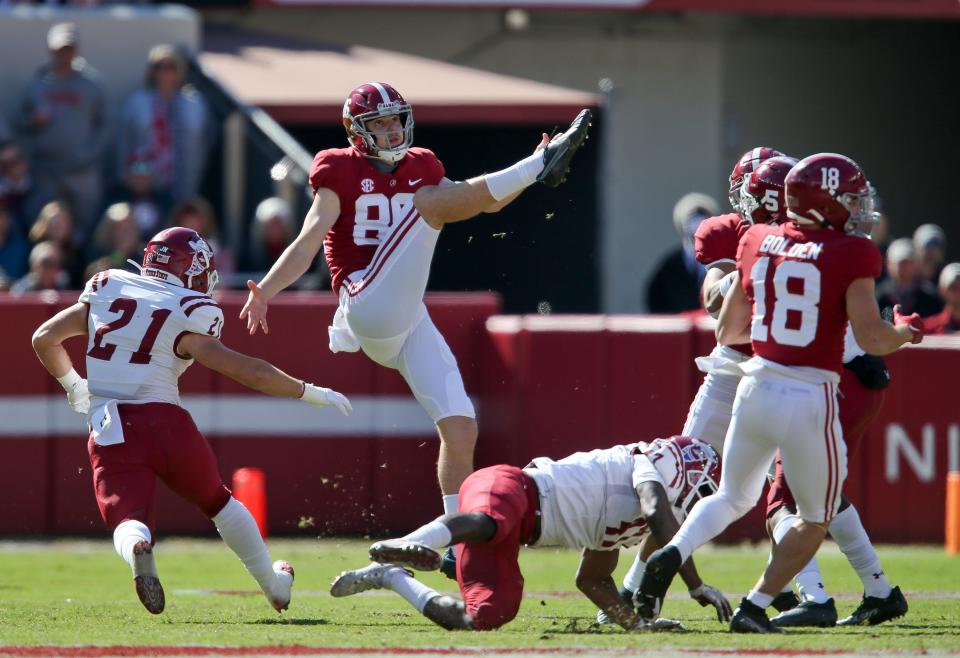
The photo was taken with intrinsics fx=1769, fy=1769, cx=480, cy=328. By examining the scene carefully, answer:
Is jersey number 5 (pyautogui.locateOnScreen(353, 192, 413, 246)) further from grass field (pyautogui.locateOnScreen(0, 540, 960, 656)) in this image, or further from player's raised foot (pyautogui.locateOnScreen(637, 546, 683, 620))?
player's raised foot (pyautogui.locateOnScreen(637, 546, 683, 620))

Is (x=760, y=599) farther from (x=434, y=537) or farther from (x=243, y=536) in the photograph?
(x=243, y=536)

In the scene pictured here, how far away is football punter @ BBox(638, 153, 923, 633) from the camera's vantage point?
588 centimetres

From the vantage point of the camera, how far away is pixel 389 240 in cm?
730

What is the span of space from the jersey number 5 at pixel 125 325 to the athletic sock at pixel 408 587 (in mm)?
1296

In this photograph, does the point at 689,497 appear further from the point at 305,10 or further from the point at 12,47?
the point at 305,10

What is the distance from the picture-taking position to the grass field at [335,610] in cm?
582

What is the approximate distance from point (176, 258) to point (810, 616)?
2790mm

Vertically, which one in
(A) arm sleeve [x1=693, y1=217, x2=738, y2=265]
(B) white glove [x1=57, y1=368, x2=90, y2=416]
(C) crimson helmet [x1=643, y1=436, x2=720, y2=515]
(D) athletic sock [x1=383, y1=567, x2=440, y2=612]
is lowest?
(D) athletic sock [x1=383, y1=567, x2=440, y2=612]

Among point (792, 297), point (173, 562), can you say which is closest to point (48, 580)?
point (173, 562)

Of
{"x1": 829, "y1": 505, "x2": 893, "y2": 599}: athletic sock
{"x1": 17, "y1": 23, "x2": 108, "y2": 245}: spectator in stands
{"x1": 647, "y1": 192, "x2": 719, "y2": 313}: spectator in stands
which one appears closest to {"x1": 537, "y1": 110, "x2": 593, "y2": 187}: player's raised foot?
{"x1": 829, "y1": 505, "x2": 893, "y2": 599}: athletic sock

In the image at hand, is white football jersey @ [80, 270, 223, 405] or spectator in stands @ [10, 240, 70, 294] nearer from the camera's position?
white football jersey @ [80, 270, 223, 405]

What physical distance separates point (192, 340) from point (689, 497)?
1.95 meters

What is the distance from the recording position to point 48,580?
873cm

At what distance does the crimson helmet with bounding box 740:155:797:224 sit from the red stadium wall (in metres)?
3.46
